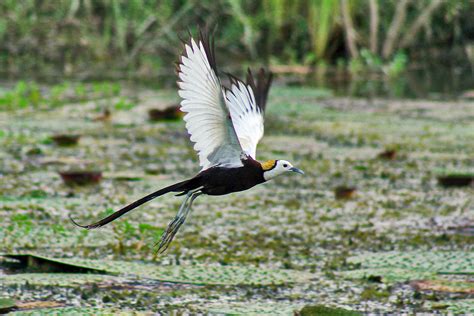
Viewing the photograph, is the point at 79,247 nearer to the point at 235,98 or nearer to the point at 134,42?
the point at 235,98

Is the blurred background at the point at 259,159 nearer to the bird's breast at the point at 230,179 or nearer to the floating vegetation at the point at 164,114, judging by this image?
the floating vegetation at the point at 164,114

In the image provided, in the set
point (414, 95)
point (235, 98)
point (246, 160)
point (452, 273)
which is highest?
point (414, 95)

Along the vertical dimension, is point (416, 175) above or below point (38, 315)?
above

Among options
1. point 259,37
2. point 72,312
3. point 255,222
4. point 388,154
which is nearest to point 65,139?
point 388,154

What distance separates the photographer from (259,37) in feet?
33.9

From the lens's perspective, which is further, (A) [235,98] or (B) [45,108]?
(B) [45,108]

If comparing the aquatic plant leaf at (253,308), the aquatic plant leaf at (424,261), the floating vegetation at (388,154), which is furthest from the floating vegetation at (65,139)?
the aquatic plant leaf at (253,308)

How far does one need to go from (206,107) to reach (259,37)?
769 centimetres

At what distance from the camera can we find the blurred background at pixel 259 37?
9492 millimetres

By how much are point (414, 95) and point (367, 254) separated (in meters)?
4.66

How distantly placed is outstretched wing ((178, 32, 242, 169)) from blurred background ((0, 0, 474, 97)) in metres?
6.29

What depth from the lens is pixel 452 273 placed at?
3010mm

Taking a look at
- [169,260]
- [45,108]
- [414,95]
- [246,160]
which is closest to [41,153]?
[45,108]

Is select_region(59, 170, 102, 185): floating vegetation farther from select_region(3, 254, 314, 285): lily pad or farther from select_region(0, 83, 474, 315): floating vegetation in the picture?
select_region(3, 254, 314, 285): lily pad
